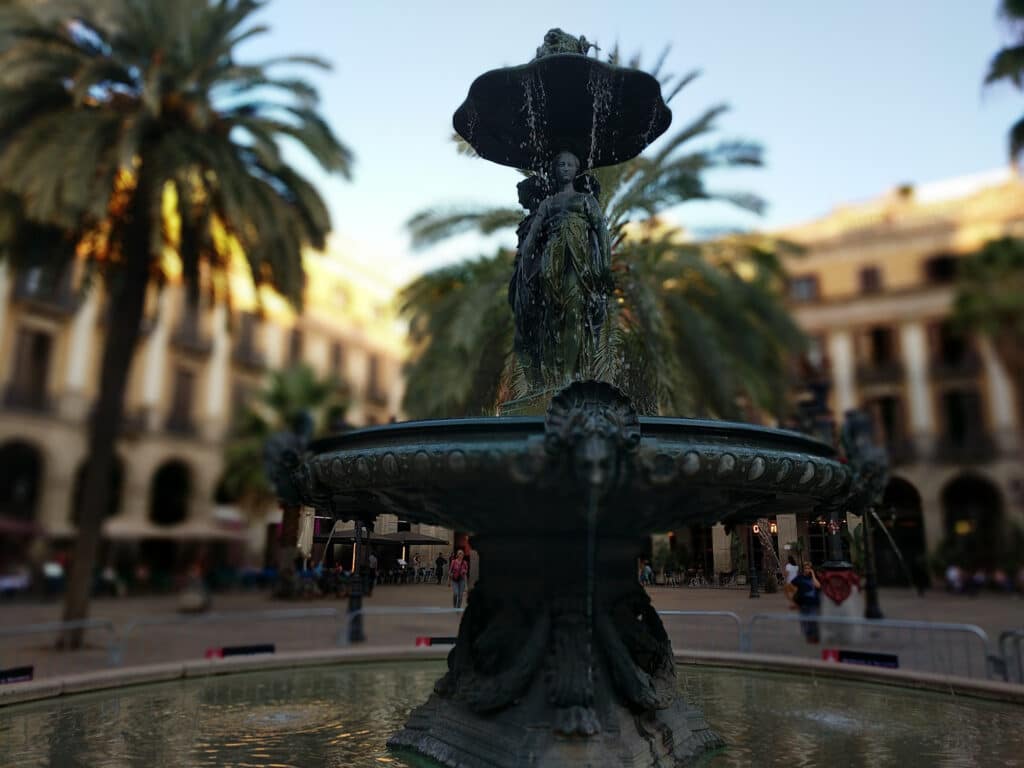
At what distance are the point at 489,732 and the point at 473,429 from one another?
1709mm

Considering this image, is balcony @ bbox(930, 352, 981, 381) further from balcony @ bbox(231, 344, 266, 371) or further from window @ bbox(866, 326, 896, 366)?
balcony @ bbox(231, 344, 266, 371)

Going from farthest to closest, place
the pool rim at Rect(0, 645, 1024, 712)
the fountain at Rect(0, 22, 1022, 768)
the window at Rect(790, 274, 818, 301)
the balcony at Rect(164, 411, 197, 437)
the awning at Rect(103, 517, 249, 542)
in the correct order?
the window at Rect(790, 274, 818, 301) < the balcony at Rect(164, 411, 197, 437) < the awning at Rect(103, 517, 249, 542) < the pool rim at Rect(0, 645, 1024, 712) < the fountain at Rect(0, 22, 1022, 768)

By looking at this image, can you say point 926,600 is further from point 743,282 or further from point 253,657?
point 253,657

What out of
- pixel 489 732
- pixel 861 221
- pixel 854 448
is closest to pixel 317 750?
pixel 489 732

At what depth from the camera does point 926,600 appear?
2681 cm

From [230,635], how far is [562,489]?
14411 millimetres

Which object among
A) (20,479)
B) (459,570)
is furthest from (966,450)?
(20,479)

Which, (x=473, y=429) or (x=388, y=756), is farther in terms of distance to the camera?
(x=388, y=756)

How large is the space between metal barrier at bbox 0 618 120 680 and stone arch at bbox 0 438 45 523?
53.0 feet

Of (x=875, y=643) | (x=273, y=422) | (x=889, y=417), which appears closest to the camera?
(x=875, y=643)

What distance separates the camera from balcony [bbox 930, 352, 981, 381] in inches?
1528

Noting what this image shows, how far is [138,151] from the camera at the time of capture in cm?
1439

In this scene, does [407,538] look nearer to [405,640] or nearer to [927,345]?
[405,640]

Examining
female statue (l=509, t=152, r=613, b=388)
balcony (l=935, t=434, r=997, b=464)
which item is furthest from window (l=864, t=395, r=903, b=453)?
female statue (l=509, t=152, r=613, b=388)
